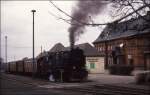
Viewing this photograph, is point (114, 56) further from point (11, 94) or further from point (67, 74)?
point (11, 94)

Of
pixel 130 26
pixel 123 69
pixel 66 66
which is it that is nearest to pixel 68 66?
pixel 66 66

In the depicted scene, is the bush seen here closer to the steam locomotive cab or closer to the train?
the train

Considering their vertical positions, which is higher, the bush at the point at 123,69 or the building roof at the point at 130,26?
the building roof at the point at 130,26

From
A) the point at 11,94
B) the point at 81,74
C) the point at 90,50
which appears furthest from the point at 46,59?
the point at 90,50

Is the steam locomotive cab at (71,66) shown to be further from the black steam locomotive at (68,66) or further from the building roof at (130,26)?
the building roof at (130,26)

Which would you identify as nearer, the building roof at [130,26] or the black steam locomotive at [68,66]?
the building roof at [130,26]

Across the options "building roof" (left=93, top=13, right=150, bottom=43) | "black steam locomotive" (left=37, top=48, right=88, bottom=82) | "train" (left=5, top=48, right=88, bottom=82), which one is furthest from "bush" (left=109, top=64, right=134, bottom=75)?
"building roof" (left=93, top=13, right=150, bottom=43)

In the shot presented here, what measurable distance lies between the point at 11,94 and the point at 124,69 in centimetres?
2818

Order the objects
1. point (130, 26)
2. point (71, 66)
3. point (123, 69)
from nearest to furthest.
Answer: point (130, 26) → point (71, 66) → point (123, 69)

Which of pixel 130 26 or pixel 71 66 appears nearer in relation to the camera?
pixel 130 26

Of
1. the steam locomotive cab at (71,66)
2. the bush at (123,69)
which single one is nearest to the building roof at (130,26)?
the steam locomotive cab at (71,66)

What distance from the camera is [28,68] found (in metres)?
49.8

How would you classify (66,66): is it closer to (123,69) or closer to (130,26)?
(123,69)

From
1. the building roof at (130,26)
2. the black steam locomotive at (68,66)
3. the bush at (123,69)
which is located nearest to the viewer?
the building roof at (130,26)
